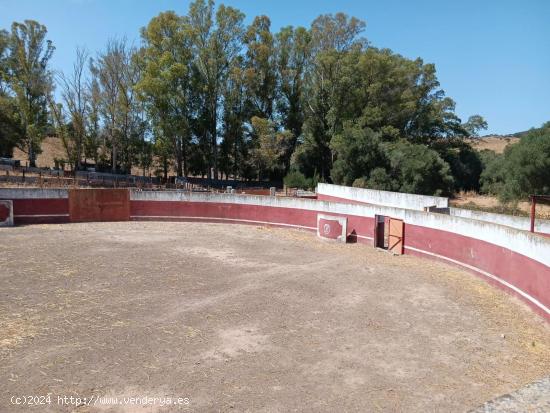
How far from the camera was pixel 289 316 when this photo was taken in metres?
11.4

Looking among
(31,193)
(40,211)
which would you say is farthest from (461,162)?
(31,193)

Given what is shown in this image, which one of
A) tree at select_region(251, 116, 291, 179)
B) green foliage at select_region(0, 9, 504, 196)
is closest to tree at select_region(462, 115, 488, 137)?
green foliage at select_region(0, 9, 504, 196)

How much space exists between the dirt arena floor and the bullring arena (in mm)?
45

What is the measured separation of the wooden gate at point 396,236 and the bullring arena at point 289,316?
0.06 meters

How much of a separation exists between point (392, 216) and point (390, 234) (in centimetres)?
82

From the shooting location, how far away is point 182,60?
155 ft

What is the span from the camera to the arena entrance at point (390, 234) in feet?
63.7

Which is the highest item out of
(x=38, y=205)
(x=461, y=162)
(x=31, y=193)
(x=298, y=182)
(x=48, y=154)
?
(x=48, y=154)

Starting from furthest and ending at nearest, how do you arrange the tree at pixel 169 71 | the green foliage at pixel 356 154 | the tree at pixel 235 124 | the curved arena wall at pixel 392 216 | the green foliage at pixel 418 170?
the tree at pixel 235 124 < the tree at pixel 169 71 < the green foliage at pixel 356 154 < the green foliage at pixel 418 170 < the curved arena wall at pixel 392 216

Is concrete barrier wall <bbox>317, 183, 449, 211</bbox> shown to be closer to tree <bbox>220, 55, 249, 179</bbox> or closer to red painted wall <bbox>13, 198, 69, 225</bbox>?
red painted wall <bbox>13, 198, 69, 225</bbox>

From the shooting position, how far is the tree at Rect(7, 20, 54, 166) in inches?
1758

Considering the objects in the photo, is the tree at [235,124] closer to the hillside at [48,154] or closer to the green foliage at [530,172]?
the hillside at [48,154]

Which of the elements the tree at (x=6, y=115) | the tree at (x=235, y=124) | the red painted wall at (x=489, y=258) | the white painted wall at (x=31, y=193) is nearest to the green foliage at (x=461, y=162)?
the tree at (x=235, y=124)

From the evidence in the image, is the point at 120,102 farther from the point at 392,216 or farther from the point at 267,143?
the point at 392,216
